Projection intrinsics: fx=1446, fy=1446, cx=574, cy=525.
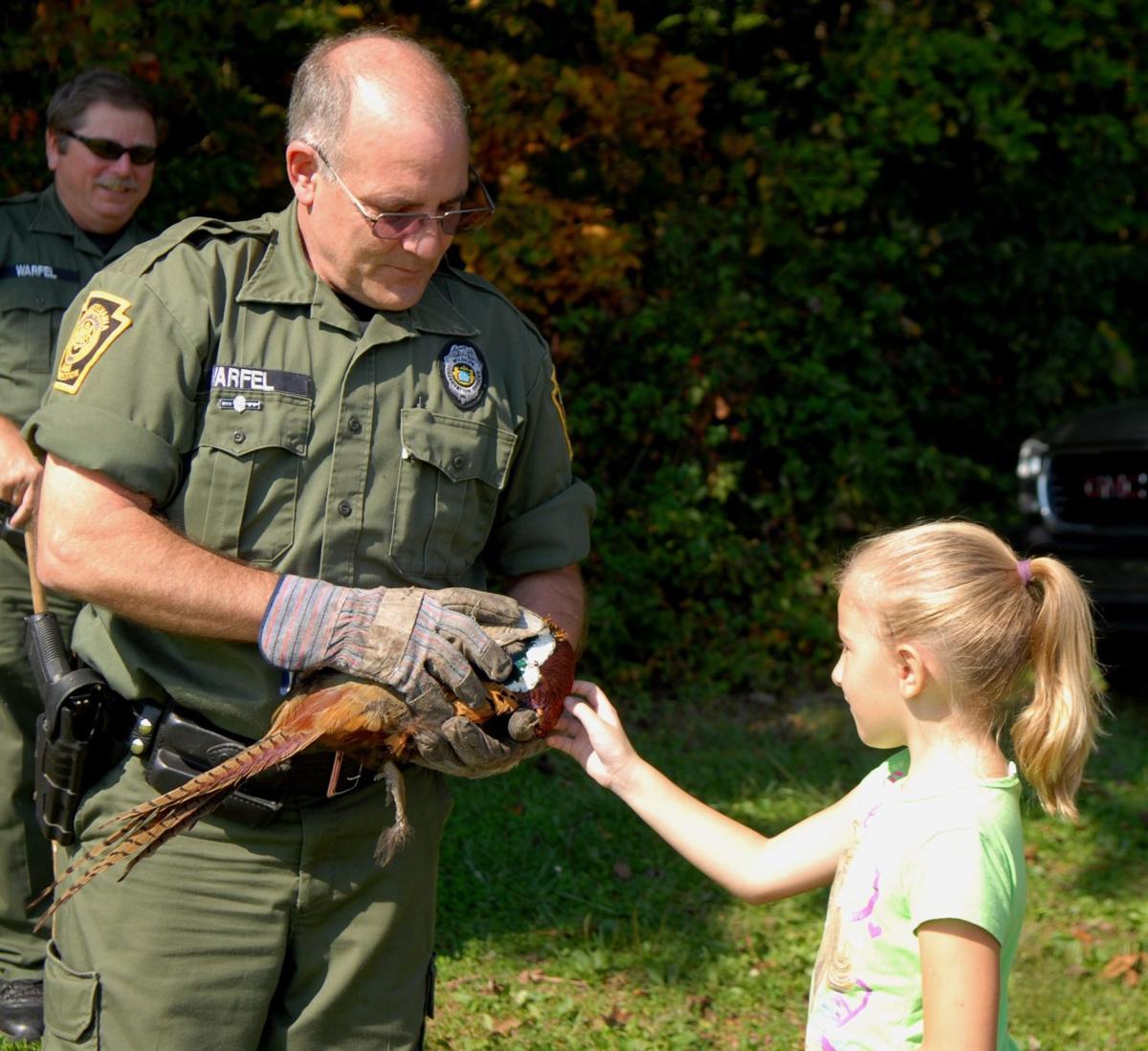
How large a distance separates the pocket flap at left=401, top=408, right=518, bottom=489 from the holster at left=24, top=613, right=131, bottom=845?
68cm

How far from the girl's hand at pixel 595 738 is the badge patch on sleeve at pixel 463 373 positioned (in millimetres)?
555

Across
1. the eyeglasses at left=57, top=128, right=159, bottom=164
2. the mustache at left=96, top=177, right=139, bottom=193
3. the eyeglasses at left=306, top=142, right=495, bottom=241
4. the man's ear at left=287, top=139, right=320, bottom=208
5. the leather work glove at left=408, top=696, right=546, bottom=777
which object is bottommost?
the leather work glove at left=408, top=696, right=546, bottom=777

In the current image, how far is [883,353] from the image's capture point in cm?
782

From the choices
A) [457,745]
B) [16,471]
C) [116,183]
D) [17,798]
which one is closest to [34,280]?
[116,183]

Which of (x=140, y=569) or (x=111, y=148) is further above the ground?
(x=111, y=148)

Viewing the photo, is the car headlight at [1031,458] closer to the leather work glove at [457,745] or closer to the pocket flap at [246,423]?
the leather work glove at [457,745]

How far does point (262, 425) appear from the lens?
2.42 metres

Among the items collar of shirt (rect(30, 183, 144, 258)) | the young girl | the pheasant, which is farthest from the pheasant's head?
collar of shirt (rect(30, 183, 144, 258))

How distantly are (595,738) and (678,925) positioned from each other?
7.94 feet

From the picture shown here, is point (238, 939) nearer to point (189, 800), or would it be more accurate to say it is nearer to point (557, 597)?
point (189, 800)

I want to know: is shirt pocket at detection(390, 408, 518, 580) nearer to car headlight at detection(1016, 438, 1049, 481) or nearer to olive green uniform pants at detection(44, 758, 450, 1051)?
olive green uniform pants at detection(44, 758, 450, 1051)

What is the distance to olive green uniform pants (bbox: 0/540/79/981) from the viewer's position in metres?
3.92

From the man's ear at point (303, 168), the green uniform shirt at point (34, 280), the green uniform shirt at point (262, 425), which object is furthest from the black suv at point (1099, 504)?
the man's ear at point (303, 168)

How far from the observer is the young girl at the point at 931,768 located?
2.07 m
